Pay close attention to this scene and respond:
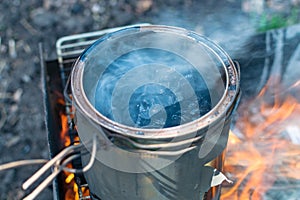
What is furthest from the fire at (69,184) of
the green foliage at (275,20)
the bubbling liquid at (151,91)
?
the green foliage at (275,20)

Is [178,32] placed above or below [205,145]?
above

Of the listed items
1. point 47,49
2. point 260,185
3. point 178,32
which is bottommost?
point 260,185

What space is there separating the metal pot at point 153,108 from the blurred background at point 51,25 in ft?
4.77

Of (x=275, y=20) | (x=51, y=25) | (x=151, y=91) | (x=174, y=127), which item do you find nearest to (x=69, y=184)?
(x=151, y=91)

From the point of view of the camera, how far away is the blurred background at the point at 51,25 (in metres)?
3.31

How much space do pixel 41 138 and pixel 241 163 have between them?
64.2 inches

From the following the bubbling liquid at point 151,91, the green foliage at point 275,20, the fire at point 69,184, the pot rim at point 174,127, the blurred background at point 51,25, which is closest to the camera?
the pot rim at point 174,127

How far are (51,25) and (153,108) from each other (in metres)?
2.53

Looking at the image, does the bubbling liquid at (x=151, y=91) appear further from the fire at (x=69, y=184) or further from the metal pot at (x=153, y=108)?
the fire at (x=69, y=184)

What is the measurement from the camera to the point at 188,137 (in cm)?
144

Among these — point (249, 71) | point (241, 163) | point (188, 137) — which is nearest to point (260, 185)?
point (241, 163)

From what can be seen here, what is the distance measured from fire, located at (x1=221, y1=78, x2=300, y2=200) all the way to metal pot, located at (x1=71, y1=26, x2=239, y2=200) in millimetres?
619

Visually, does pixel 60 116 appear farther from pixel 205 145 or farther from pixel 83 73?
pixel 205 145

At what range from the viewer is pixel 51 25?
3.92 meters
